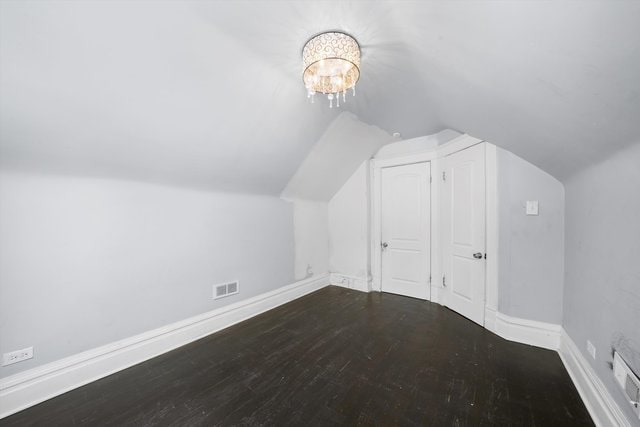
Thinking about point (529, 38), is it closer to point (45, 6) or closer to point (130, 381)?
point (45, 6)

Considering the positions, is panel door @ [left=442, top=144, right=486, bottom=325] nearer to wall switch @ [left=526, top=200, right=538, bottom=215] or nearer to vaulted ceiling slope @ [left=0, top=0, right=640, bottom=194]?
wall switch @ [left=526, top=200, right=538, bottom=215]

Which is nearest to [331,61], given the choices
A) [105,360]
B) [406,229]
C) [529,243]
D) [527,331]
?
[529,243]

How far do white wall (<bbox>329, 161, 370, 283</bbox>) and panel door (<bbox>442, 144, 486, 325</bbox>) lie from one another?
1.10 metres

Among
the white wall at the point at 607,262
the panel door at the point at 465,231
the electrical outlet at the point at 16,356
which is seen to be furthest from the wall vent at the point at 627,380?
the electrical outlet at the point at 16,356

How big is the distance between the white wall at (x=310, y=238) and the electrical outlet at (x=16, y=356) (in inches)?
98.1

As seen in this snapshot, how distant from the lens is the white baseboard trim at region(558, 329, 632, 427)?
128 cm

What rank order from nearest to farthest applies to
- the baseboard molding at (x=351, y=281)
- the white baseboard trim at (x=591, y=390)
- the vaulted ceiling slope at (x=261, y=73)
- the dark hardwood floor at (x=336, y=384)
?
the vaulted ceiling slope at (x=261, y=73) < the white baseboard trim at (x=591, y=390) < the dark hardwood floor at (x=336, y=384) < the baseboard molding at (x=351, y=281)

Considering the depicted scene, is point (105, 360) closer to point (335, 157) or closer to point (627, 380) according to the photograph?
point (335, 157)

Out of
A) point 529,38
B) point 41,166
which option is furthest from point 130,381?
point 529,38

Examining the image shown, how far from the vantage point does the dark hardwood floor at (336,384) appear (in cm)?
142

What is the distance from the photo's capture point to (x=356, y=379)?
174cm

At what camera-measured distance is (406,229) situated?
137 inches

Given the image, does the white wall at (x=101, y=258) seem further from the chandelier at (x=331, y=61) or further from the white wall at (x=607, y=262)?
the white wall at (x=607, y=262)

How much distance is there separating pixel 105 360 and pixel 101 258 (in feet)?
2.53
